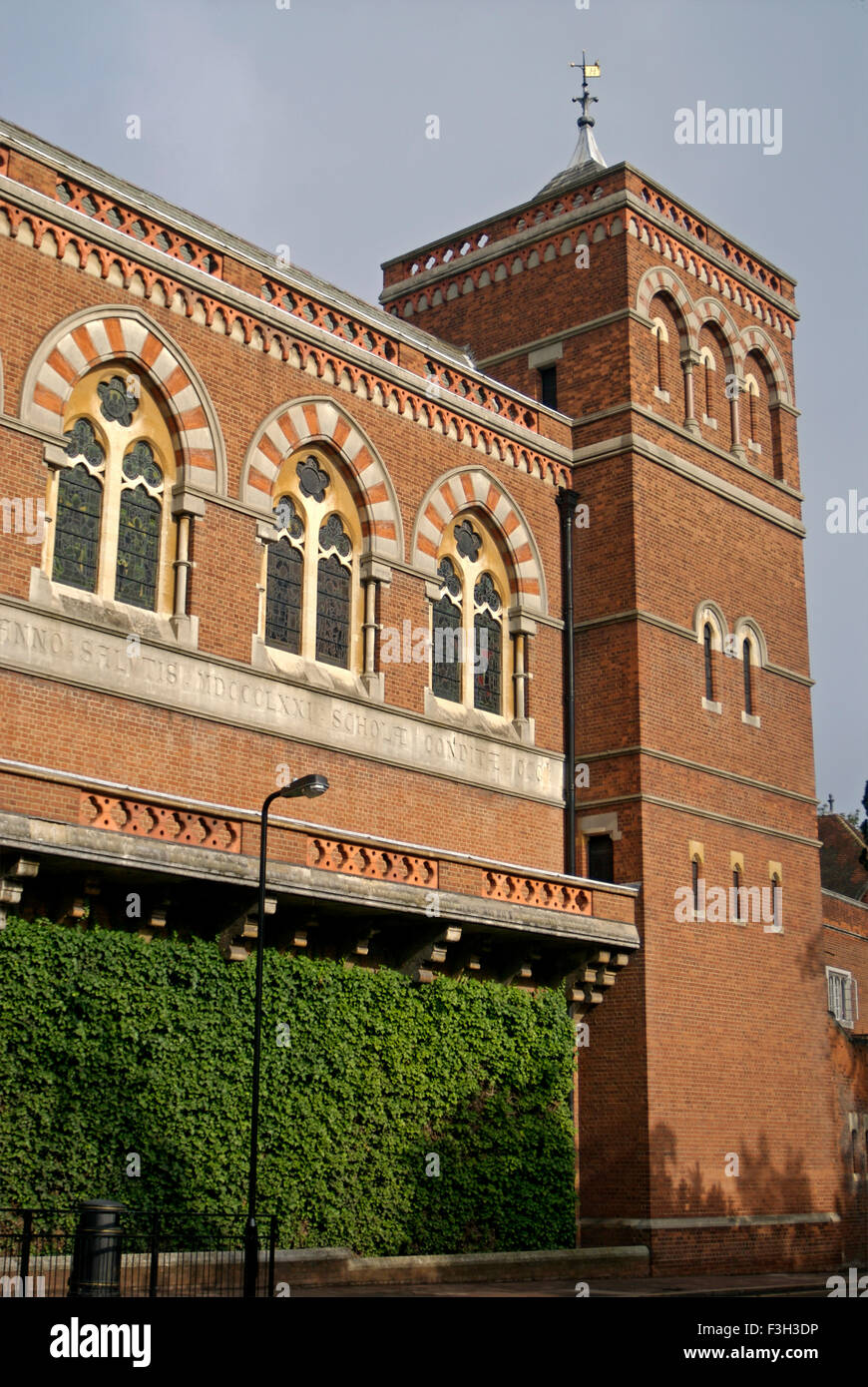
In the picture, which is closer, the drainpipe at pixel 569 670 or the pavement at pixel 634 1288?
the pavement at pixel 634 1288

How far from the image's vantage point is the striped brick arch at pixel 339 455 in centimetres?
2509

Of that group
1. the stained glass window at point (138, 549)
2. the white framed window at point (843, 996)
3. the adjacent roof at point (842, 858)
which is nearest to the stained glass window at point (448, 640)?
the stained glass window at point (138, 549)

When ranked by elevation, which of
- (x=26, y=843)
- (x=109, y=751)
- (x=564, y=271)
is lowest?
(x=26, y=843)

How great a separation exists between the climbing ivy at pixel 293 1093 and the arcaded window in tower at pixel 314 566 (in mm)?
4821

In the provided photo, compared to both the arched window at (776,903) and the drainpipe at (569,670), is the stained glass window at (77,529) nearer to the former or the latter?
the drainpipe at (569,670)

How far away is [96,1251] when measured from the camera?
Result: 15.4 metres

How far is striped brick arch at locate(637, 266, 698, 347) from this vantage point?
31.3 m

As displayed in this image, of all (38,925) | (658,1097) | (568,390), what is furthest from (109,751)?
(568,390)

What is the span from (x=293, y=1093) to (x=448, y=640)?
8.35 m

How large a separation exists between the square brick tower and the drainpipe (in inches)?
7.0

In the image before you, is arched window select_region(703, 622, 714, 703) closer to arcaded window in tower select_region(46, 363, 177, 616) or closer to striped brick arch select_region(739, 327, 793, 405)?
striped brick arch select_region(739, 327, 793, 405)

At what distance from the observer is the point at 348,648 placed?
2625 cm

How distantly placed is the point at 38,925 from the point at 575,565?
1315 cm

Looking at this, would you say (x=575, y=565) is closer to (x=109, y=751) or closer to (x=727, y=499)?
(x=727, y=499)
